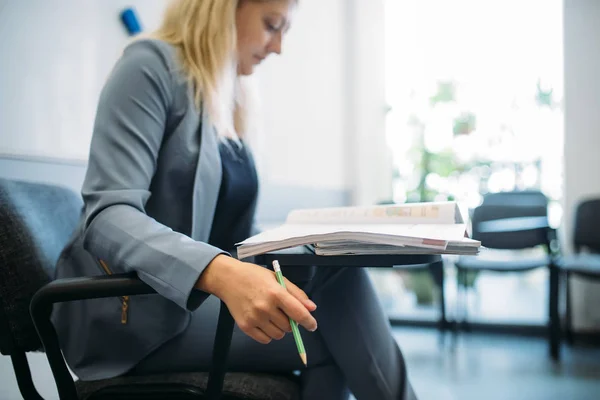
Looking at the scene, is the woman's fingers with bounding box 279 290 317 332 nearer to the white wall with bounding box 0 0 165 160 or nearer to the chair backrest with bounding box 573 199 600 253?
the white wall with bounding box 0 0 165 160

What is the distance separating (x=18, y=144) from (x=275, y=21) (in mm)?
657

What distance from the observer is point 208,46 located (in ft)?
3.13

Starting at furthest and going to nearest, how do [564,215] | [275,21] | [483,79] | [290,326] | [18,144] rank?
[483,79] < [564,215] < [18,144] < [275,21] < [290,326]

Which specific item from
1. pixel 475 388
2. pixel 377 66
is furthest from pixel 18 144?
pixel 377 66

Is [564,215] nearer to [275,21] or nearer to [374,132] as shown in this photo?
[374,132]

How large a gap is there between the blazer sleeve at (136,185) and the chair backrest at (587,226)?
9.24 feet

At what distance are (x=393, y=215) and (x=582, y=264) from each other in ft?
7.28

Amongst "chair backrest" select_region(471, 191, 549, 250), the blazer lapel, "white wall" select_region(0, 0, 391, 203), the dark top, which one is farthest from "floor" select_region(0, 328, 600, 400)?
the blazer lapel

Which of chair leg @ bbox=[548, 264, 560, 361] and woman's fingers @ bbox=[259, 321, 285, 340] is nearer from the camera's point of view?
woman's fingers @ bbox=[259, 321, 285, 340]

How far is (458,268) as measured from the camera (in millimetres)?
2932

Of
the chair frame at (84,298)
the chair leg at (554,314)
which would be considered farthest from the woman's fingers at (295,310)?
the chair leg at (554,314)

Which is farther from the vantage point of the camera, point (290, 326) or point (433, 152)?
point (433, 152)

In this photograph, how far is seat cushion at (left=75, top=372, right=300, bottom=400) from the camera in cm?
72

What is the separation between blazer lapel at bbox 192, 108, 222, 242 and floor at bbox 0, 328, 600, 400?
1.48 m
